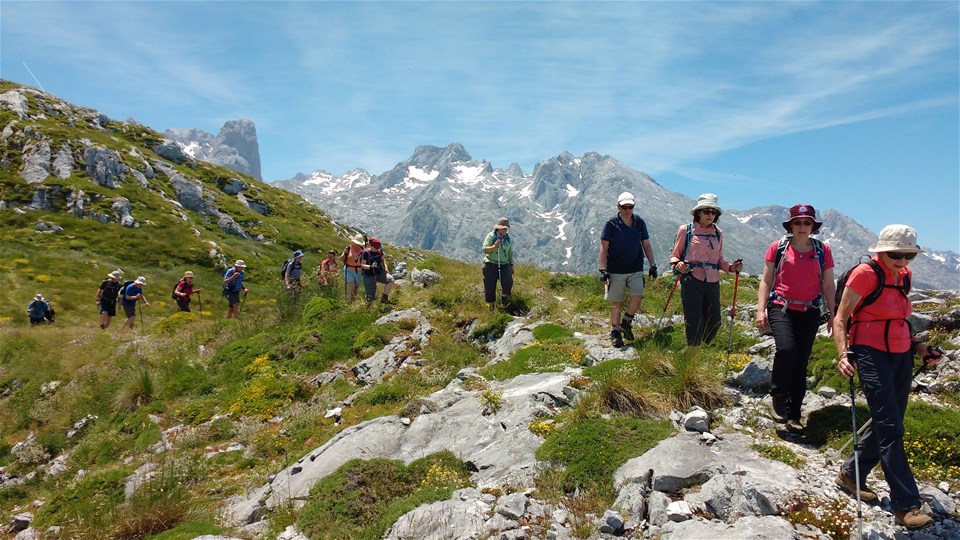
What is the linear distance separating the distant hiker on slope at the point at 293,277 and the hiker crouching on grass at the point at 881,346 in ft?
51.0

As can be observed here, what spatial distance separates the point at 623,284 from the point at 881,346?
5001mm

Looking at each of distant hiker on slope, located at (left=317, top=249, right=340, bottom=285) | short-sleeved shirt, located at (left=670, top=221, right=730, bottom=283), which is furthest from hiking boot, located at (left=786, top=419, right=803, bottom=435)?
distant hiker on slope, located at (left=317, top=249, right=340, bottom=285)

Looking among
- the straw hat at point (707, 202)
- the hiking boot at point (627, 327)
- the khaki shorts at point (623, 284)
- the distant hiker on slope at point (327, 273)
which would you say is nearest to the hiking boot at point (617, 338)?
the hiking boot at point (627, 327)

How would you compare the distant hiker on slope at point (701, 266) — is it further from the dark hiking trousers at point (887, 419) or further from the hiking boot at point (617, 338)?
the dark hiking trousers at point (887, 419)

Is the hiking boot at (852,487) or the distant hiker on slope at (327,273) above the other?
the distant hiker on slope at (327,273)

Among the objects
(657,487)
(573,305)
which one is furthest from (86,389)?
(657,487)

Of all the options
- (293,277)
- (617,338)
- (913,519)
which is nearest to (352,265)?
(293,277)

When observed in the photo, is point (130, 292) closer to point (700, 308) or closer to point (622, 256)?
point (622, 256)

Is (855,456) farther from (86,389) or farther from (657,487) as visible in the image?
(86,389)

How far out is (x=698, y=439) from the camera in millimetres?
6270

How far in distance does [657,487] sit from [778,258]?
3500 millimetres

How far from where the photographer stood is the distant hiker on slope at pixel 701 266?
328 inches

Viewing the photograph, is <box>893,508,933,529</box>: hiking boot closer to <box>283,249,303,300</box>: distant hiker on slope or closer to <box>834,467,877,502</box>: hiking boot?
<box>834,467,877,502</box>: hiking boot

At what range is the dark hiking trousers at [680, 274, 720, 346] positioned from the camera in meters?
8.44
